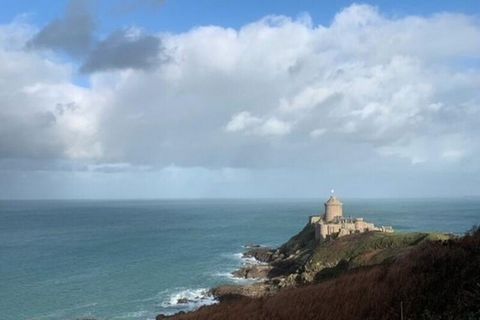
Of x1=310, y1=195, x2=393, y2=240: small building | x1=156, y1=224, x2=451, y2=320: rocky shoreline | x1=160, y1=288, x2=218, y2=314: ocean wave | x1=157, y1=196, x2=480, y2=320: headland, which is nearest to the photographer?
x1=157, y1=196, x2=480, y2=320: headland

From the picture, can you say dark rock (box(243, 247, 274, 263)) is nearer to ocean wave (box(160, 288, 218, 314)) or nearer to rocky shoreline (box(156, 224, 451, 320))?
rocky shoreline (box(156, 224, 451, 320))

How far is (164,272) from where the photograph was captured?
68.0 meters

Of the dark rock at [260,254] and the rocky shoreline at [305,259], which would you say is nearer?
the rocky shoreline at [305,259]

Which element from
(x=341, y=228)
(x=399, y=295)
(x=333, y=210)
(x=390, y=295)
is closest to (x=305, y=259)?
(x=341, y=228)

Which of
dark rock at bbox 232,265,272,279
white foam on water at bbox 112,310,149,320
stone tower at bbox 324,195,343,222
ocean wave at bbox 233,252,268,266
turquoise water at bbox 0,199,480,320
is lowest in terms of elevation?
white foam on water at bbox 112,310,149,320

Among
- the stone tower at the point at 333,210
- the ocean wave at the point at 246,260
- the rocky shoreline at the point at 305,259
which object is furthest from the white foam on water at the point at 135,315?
the stone tower at the point at 333,210

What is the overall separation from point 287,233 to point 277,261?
48.7 meters

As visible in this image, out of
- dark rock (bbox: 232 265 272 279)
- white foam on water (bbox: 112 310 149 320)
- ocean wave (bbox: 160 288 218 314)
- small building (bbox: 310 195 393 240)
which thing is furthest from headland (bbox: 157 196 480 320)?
small building (bbox: 310 195 393 240)

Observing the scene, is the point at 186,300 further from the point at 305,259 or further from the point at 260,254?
the point at 260,254

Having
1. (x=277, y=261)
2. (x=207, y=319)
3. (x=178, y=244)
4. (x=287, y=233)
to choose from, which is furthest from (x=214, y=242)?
(x=207, y=319)

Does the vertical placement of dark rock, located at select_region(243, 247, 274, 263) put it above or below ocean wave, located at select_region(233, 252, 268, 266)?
above

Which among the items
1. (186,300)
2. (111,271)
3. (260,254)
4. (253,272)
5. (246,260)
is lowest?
(111,271)

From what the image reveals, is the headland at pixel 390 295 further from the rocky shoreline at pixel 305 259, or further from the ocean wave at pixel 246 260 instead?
the ocean wave at pixel 246 260

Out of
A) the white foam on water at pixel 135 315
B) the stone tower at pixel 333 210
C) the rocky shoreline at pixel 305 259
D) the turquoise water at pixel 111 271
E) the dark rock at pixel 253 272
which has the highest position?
the stone tower at pixel 333 210
